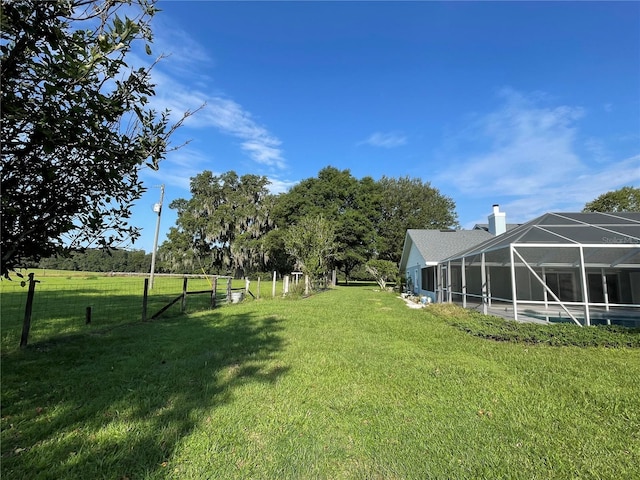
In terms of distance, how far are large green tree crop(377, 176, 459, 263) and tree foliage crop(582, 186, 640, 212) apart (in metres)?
14.4

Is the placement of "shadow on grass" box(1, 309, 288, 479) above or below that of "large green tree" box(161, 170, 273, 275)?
below

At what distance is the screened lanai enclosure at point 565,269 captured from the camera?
835 cm

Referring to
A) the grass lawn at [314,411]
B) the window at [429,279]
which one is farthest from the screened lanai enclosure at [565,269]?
the grass lawn at [314,411]

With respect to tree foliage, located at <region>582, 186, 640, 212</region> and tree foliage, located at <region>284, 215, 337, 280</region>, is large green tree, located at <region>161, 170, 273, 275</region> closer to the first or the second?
tree foliage, located at <region>284, 215, 337, 280</region>

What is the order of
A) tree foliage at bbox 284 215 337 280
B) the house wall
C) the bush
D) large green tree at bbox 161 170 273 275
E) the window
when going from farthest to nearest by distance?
large green tree at bbox 161 170 273 275 < tree foliage at bbox 284 215 337 280 < the house wall < the window < the bush

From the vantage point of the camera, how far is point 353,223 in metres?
35.9

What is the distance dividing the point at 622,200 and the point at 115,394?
4123 cm

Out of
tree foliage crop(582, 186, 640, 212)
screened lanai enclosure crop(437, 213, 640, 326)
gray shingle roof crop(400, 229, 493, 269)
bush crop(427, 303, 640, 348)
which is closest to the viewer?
bush crop(427, 303, 640, 348)

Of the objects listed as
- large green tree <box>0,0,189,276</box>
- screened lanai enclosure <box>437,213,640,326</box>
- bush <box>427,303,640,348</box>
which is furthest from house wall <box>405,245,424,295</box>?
large green tree <box>0,0,189,276</box>

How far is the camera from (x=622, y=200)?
1214 inches

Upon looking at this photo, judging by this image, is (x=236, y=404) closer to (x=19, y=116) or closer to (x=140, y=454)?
(x=140, y=454)

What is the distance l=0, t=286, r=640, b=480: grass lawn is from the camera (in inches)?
93.0

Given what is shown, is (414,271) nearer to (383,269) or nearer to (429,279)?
(429,279)

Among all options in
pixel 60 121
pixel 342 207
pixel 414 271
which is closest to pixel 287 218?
pixel 342 207
